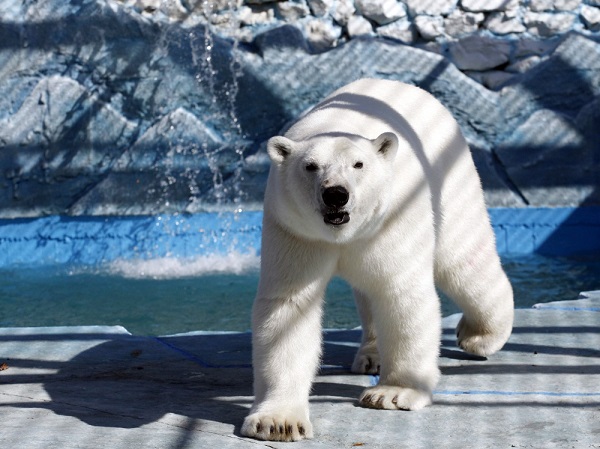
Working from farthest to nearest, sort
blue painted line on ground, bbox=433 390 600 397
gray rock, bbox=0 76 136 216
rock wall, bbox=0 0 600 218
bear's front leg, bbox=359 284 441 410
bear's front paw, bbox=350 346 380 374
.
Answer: gray rock, bbox=0 76 136 216 → rock wall, bbox=0 0 600 218 → bear's front paw, bbox=350 346 380 374 → blue painted line on ground, bbox=433 390 600 397 → bear's front leg, bbox=359 284 441 410

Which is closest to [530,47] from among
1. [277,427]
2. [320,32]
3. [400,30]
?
[400,30]

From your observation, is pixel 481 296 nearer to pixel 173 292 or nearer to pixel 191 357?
pixel 191 357

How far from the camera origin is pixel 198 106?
7.46m

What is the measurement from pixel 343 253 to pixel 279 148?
0.32 metres

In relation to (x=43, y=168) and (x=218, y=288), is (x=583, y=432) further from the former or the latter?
(x=43, y=168)

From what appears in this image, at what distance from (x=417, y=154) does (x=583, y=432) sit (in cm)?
90

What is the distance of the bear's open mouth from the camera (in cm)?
233

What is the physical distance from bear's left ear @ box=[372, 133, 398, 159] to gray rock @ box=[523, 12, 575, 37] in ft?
18.8

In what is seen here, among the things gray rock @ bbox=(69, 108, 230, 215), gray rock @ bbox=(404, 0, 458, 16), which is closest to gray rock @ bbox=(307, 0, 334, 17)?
gray rock @ bbox=(404, 0, 458, 16)

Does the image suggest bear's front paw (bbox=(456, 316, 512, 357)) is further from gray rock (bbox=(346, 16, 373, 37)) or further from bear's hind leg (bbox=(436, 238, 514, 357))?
gray rock (bbox=(346, 16, 373, 37))

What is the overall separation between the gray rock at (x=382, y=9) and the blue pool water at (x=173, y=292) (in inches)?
92.0

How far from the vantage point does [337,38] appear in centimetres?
792

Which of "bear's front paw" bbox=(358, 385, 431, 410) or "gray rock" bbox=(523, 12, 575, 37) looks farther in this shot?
"gray rock" bbox=(523, 12, 575, 37)

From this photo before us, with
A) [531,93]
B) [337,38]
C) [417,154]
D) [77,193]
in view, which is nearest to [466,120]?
[531,93]
